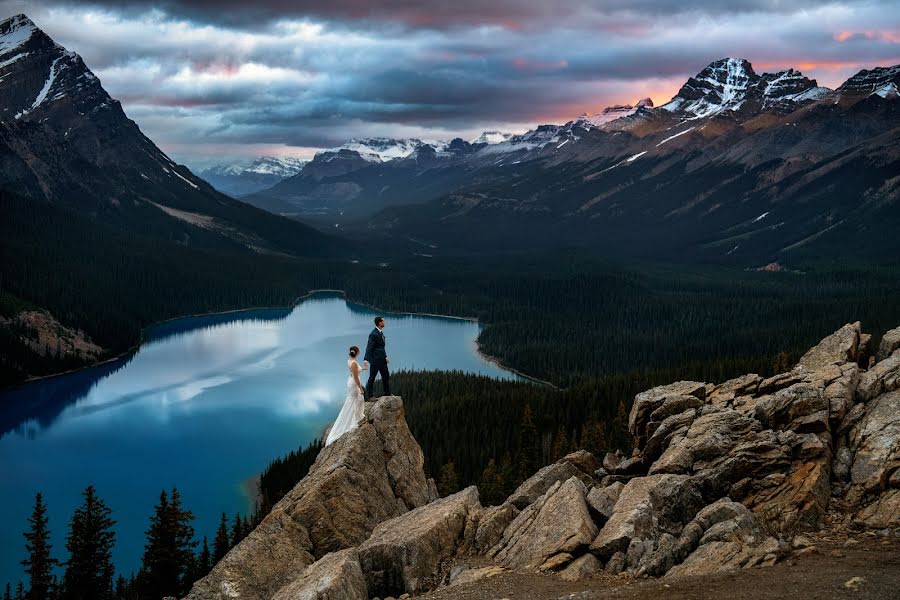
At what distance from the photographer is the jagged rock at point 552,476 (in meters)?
29.5

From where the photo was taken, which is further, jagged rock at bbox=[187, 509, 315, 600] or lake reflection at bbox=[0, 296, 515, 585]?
lake reflection at bbox=[0, 296, 515, 585]

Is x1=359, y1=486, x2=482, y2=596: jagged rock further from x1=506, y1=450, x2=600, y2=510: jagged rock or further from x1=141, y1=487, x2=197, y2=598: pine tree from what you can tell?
x1=141, y1=487, x2=197, y2=598: pine tree

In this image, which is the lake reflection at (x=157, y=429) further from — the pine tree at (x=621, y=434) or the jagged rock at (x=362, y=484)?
the jagged rock at (x=362, y=484)

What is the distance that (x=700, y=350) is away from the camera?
185m

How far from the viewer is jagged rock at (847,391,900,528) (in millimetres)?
22938

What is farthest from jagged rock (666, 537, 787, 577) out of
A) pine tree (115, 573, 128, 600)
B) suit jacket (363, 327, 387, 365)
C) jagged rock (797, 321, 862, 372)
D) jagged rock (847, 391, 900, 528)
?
pine tree (115, 573, 128, 600)

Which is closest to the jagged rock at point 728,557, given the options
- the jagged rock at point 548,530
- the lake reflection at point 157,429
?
the jagged rock at point 548,530

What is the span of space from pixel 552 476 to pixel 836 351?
14.3 m

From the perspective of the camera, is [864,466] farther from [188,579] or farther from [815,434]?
[188,579]

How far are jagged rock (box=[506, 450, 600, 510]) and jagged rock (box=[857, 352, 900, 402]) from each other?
10431 millimetres

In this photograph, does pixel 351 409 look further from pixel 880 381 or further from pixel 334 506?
pixel 880 381

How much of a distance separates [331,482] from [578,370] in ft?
510

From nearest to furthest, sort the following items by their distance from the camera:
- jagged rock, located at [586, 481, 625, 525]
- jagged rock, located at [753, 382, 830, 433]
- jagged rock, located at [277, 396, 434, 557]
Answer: jagged rock, located at [586, 481, 625, 525] < jagged rock, located at [753, 382, 830, 433] < jagged rock, located at [277, 396, 434, 557]

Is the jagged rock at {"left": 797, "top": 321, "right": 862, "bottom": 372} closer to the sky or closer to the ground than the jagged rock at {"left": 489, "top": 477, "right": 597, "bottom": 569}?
closer to the sky
